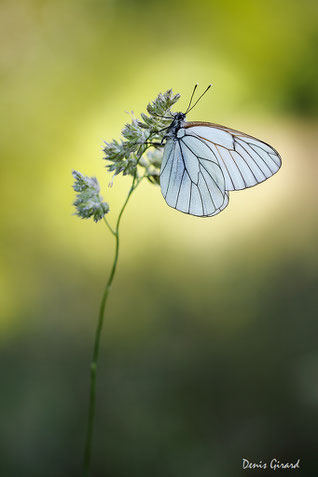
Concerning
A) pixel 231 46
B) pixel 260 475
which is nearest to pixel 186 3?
pixel 231 46

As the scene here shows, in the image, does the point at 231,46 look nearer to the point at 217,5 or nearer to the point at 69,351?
the point at 217,5

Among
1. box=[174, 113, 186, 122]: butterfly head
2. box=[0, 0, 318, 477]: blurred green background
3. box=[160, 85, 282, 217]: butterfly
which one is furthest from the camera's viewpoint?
box=[0, 0, 318, 477]: blurred green background

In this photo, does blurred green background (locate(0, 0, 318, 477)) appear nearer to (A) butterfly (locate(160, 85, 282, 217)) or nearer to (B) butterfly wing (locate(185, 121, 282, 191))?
(A) butterfly (locate(160, 85, 282, 217))

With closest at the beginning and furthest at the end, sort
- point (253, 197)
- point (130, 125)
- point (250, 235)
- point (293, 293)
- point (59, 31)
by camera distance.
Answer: point (130, 125) → point (293, 293) → point (250, 235) → point (253, 197) → point (59, 31)

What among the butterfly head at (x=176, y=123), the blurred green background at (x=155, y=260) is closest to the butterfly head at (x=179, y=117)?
the butterfly head at (x=176, y=123)

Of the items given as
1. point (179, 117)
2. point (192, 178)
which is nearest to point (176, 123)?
point (179, 117)

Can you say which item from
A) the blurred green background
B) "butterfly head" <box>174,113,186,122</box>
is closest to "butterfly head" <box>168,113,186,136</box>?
"butterfly head" <box>174,113,186,122</box>

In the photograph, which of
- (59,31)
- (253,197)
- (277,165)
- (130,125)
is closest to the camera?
(130,125)
